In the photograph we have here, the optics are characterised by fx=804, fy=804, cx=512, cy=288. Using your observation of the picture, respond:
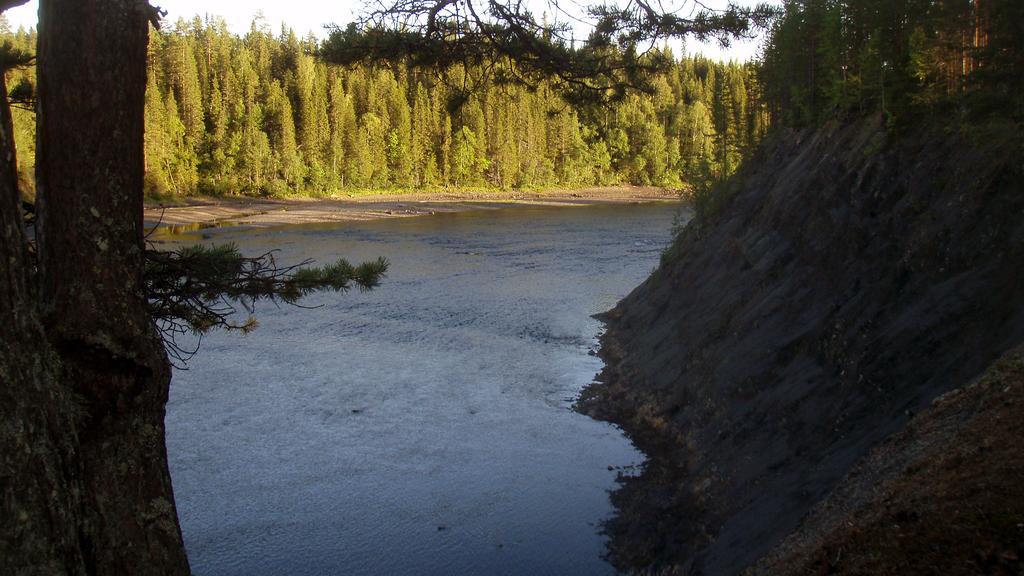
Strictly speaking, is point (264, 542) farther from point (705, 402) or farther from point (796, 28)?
point (796, 28)

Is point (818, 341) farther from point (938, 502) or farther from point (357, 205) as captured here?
point (357, 205)

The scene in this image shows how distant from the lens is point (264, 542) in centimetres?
1142

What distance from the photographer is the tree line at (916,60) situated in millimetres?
12312

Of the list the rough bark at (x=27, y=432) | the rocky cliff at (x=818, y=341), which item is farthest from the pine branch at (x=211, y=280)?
the rocky cliff at (x=818, y=341)

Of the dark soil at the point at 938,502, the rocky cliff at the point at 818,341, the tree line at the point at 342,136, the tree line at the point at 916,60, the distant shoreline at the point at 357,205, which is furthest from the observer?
the tree line at the point at 342,136

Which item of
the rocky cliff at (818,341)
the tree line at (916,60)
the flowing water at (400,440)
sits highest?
the tree line at (916,60)

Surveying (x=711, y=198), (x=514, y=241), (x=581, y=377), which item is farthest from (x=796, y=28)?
(x=514, y=241)

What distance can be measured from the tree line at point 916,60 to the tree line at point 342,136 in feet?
150

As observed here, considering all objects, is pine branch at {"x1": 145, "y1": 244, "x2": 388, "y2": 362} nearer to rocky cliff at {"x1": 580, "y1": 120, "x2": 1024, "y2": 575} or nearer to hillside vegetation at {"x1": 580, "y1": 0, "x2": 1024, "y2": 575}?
hillside vegetation at {"x1": 580, "y1": 0, "x2": 1024, "y2": 575}

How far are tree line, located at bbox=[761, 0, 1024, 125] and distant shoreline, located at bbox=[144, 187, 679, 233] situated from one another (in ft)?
133

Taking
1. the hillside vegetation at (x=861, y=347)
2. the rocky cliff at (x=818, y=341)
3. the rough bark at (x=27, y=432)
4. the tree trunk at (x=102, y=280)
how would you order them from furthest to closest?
the rocky cliff at (x=818, y=341)
the hillside vegetation at (x=861, y=347)
the tree trunk at (x=102, y=280)
the rough bark at (x=27, y=432)

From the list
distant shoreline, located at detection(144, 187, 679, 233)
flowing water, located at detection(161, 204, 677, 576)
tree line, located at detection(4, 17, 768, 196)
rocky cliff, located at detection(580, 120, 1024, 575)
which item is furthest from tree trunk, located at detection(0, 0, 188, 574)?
tree line, located at detection(4, 17, 768, 196)

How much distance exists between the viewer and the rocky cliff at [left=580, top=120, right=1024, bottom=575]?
30.4 ft

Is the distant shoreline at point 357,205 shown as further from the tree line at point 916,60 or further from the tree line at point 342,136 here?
the tree line at point 916,60
